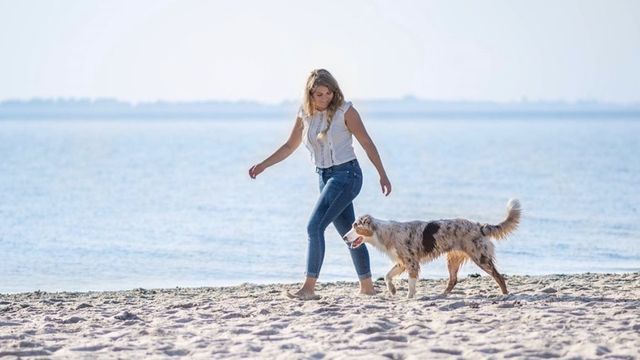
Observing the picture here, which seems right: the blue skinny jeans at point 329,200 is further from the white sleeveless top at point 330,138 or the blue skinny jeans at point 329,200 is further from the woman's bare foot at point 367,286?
the woman's bare foot at point 367,286

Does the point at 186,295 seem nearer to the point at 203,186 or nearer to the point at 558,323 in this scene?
the point at 558,323

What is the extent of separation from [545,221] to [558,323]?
1706 centimetres

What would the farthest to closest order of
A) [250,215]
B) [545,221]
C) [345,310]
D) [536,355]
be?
[250,215]
[545,221]
[345,310]
[536,355]

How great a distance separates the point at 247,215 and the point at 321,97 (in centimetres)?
1807

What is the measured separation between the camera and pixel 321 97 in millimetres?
10164

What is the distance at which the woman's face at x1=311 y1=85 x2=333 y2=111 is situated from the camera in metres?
10.1

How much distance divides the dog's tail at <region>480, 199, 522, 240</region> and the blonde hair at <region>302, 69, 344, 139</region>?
1.62 metres

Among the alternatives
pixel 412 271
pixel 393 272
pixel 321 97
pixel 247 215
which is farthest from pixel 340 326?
pixel 247 215

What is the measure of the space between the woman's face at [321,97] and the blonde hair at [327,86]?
0.07ft

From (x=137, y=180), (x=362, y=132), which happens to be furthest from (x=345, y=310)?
(x=137, y=180)

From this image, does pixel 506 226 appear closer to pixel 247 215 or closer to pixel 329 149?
pixel 329 149

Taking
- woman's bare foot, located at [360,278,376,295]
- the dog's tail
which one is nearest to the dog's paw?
woman's bare foot, located at [360,278,376,295]

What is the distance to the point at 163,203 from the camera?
32.6m

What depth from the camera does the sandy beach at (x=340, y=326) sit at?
27.0 feet
